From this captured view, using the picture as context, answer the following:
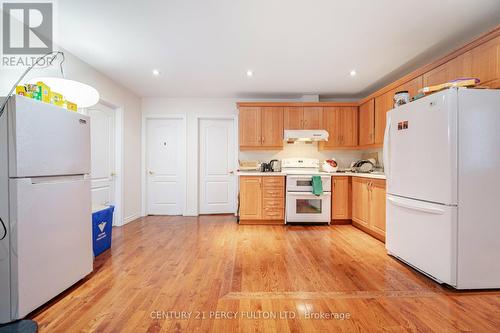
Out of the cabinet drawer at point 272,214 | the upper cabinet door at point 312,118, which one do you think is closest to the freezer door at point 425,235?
the cabinet drawer at point 272,214

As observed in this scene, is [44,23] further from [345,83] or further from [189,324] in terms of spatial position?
[345,83]

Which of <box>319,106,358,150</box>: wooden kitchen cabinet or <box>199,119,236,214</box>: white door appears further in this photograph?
<box>199,119,236,214</box>: white door

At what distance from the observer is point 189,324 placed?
55.1 inches

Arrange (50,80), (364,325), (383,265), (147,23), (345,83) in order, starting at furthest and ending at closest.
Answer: (345,83) → (383,265) → (147,23) → (50,80) → (364,325)

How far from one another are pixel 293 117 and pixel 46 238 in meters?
3.81

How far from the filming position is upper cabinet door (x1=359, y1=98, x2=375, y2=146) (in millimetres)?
3693

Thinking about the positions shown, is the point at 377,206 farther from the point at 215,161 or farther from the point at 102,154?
the point at 102,154

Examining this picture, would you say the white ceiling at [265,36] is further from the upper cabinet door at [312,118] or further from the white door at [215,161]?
the white door at [215,161]

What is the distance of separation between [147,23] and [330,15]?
5.75ft

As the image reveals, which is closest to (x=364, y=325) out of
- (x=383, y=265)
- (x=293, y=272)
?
(x=293, y=272)

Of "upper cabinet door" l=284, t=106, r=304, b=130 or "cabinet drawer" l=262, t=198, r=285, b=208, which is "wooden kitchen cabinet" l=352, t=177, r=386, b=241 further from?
"upper cabinet door" l=284, t=106, r=304, b=130

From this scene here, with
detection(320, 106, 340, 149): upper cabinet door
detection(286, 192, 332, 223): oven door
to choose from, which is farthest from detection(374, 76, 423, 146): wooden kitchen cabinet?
detection(286, 192, 332, 223): oven door

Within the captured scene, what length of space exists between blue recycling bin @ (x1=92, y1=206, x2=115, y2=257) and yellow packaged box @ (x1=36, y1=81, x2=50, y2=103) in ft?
4.13

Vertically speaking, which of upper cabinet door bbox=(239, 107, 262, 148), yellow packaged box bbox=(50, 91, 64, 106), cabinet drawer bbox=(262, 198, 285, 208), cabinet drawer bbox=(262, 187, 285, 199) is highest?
upper cabinet door bbox=(239, 107, 262, 148)
